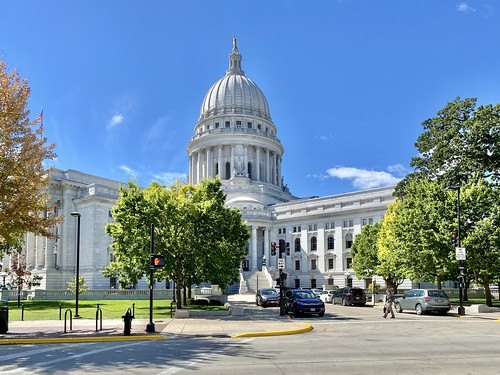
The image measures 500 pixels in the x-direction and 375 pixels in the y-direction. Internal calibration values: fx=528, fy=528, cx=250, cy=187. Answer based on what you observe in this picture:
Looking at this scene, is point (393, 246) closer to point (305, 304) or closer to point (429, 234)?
point (429, 234)

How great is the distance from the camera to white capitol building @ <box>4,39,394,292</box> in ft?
263

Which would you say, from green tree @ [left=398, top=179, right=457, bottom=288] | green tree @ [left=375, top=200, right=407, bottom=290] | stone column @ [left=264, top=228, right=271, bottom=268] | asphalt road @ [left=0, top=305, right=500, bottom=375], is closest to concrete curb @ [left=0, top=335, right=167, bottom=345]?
asphalt road @ [left=0, top=305, right=500, bottom=375]

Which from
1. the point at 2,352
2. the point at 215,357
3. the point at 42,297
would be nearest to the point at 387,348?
the point at 215,357

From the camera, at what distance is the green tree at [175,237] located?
3506 cm

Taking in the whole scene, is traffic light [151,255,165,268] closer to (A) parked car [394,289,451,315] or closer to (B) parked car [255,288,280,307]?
(A) parked car [394,289,451,315]

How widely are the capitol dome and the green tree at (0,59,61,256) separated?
10013cm

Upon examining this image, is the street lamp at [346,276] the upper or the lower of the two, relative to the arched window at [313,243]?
lower

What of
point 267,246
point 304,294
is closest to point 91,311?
point 304,294

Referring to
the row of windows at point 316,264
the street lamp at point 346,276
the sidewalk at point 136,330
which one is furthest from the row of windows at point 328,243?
the sidewalk at point 136,330

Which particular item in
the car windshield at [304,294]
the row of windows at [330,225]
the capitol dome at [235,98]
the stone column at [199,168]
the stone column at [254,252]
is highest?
the capitol dome at [235,98]

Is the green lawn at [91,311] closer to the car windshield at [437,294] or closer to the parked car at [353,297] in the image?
the parked car at [353,297]

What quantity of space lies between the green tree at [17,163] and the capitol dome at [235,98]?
100 metres

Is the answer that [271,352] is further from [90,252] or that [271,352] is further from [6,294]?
[90,252]

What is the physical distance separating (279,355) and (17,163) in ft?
52.3
